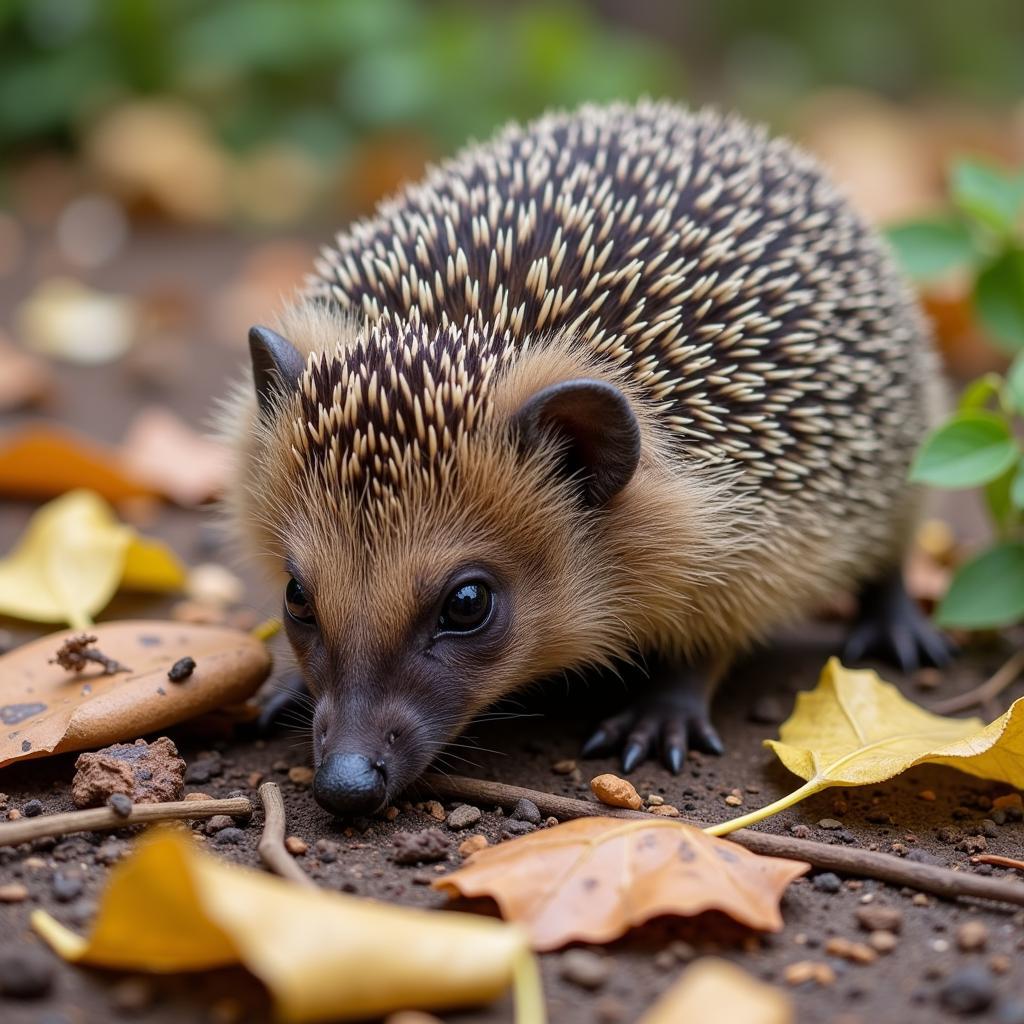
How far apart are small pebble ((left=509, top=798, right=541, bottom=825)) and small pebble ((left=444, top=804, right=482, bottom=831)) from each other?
0.11 meters

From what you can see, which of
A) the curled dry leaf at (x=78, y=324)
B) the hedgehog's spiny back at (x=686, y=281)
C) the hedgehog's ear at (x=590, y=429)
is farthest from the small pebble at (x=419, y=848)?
the curled dry leaf at (x=78, y=324)

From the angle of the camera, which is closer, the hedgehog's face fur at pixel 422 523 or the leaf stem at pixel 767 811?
the leaf stem at pixel 767 811

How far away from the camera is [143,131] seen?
10289 millimetres

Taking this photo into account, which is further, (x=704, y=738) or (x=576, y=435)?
(x=704, y=738)

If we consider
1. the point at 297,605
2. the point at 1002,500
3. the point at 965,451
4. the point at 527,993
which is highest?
the point at 965,451

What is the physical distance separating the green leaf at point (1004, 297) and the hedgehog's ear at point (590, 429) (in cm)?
208

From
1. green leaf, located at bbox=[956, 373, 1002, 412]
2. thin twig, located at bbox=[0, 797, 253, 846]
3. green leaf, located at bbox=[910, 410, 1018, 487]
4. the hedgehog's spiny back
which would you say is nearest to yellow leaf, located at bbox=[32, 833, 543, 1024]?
thin twig, located at bbox=[0, 797, 253, 846]

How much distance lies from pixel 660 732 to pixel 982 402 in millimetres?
1921

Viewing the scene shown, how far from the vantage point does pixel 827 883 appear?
3.38 m

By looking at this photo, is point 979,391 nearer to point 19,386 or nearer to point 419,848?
point 419,848

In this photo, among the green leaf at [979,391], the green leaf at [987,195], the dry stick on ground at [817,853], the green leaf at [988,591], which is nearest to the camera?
the dry stick on ground at [817,853]

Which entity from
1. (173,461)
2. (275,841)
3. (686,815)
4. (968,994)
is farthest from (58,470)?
(968,994)

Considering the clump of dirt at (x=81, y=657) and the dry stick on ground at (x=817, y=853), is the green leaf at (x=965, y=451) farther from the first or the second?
the clump of dirt at (x=81, y=657)

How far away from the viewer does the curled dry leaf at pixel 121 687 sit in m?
3.81
